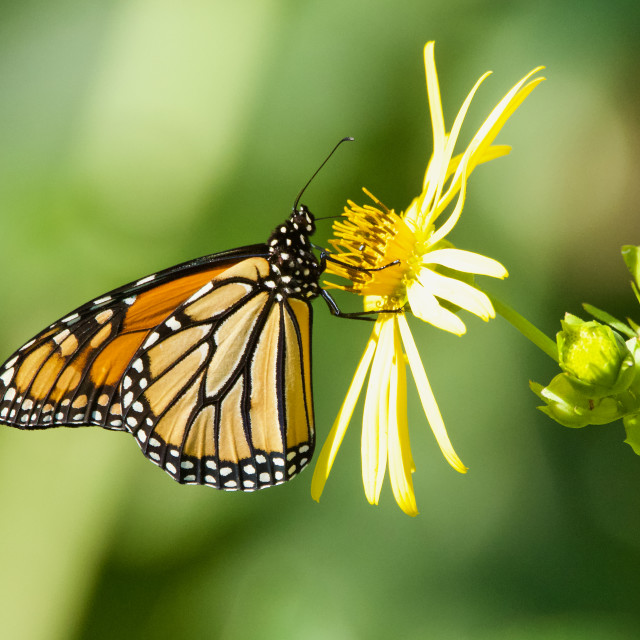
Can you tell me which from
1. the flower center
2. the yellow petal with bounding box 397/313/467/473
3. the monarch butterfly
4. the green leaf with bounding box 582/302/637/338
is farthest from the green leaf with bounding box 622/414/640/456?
the monarch butterfly

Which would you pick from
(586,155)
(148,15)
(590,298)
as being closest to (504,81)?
(586,155)

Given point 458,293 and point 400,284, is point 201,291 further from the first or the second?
point 458,293

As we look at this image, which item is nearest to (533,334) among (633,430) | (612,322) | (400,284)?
(612,322)

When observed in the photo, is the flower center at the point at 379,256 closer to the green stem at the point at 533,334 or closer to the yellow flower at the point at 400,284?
the yellow flower at the point at 400,284

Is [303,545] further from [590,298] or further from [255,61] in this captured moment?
[255,61]

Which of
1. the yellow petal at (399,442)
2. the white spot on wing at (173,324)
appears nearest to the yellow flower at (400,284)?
the yellow petal at (399,442)

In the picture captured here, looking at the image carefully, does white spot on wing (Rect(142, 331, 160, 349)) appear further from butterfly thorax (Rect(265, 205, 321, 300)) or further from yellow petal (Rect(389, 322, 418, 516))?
yellow petal (Rect(389, 322, 418, 516))
